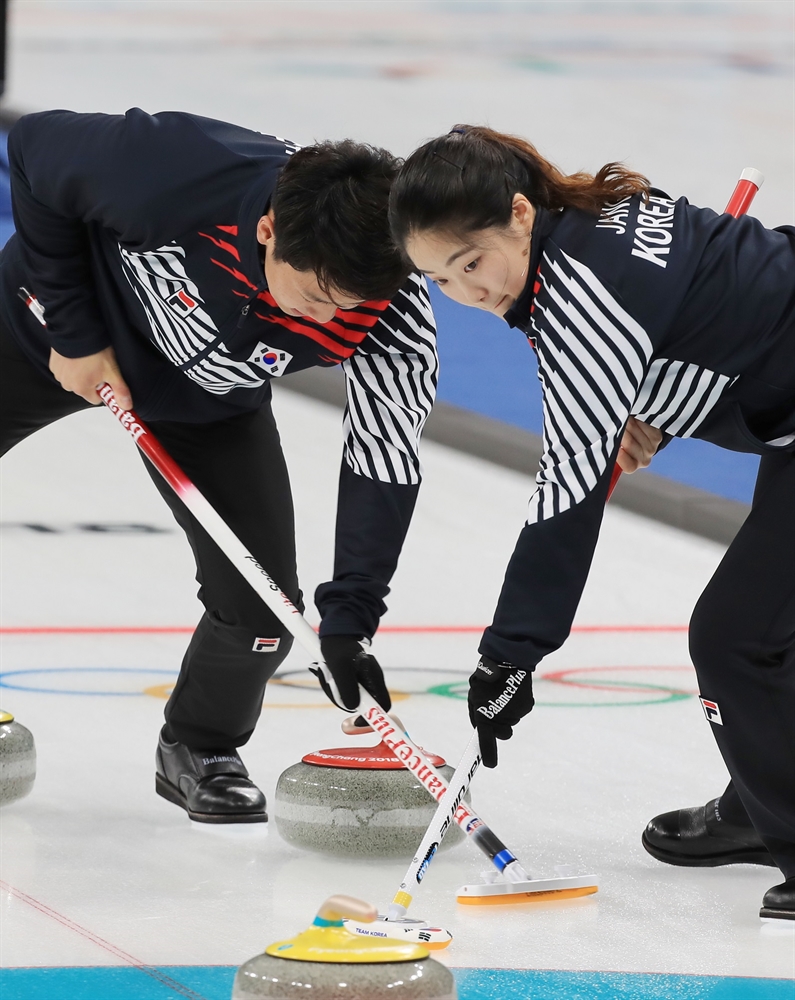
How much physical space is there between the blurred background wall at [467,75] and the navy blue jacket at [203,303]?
4676 mm

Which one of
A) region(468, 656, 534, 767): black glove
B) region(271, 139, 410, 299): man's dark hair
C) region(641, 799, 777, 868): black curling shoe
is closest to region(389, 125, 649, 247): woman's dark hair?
region(271, 139, 410, 299): man's dark hair

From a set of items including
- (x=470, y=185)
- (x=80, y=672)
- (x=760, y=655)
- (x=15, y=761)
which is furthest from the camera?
(x=80, y=672)

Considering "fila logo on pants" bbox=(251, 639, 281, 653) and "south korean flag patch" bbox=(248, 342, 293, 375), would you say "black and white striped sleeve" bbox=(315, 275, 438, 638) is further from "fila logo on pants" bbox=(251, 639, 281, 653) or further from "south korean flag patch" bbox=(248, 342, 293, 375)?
"fila logo on pants" bbox=(251, 639, 281, 653)

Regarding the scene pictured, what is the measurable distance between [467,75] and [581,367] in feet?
40.0

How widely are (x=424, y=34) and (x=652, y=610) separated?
40.4 ft

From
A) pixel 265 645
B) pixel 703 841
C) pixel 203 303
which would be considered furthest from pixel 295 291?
pixel 703 841

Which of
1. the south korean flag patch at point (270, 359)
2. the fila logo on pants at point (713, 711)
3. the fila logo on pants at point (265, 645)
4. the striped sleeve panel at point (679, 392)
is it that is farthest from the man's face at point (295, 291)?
the fila logo on pants at point (713, 711)

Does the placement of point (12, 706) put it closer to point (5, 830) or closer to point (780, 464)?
Answer: point (5, 830)

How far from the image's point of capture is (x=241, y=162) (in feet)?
7.71

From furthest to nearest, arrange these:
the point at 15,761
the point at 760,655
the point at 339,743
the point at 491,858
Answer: the point at 339,743
the point at 15,761
the point at 491,858
the point at 760,655

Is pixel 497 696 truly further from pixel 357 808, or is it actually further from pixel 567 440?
pixel 357 808

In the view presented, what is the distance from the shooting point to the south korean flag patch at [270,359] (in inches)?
95.7

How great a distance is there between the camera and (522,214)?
1.93m

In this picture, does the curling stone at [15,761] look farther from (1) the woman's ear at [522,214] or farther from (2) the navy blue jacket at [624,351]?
(1) the woman's ear at [522,214]
